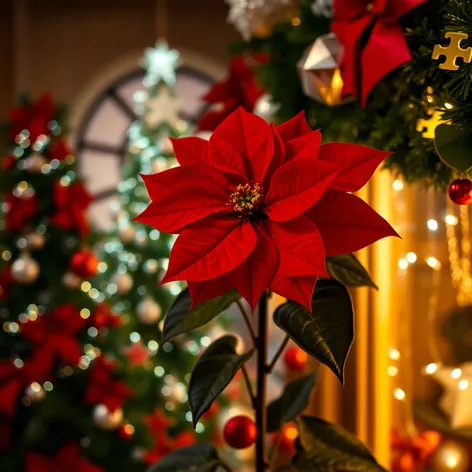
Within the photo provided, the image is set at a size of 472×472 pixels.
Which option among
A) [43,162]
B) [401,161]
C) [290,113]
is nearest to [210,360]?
[401,161]

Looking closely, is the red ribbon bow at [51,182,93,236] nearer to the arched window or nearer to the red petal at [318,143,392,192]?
the red petal at [318,143,392,192]

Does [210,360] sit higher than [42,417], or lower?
higher

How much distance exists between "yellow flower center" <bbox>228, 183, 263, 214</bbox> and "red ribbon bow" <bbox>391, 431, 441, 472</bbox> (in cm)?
130

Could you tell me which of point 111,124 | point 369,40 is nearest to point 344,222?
point 369,40

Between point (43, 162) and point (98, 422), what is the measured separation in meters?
0.79

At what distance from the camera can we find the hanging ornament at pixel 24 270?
5.92 ft

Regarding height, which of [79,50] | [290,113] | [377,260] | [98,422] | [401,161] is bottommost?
[98,422]

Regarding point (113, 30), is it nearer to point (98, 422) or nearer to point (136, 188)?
point (136, 188)

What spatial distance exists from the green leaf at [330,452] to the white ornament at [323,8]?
671mm

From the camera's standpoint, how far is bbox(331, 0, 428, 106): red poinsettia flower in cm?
74

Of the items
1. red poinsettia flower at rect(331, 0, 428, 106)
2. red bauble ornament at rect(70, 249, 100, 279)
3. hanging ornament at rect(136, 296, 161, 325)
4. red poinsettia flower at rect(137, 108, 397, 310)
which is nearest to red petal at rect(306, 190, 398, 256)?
red poinsettia flower at rect(137, 108, 397, 310)

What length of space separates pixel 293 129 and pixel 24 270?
52.4 inches

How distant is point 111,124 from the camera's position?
396 cm

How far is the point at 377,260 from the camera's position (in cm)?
138
